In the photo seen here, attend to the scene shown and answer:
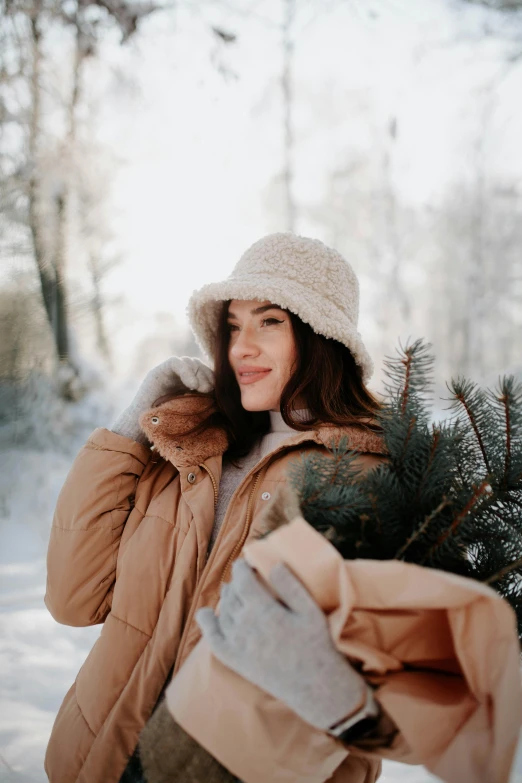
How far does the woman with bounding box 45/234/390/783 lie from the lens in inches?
43.9

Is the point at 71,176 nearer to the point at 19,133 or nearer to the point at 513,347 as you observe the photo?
the point at 19,133

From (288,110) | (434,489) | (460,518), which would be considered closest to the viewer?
(460,518)

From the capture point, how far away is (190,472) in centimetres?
127

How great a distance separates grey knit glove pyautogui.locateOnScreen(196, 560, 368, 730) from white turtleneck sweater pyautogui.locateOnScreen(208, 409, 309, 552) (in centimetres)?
59

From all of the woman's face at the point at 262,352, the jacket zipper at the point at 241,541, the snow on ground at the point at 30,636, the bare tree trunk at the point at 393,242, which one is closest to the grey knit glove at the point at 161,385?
the woman's face at the point at 262,352

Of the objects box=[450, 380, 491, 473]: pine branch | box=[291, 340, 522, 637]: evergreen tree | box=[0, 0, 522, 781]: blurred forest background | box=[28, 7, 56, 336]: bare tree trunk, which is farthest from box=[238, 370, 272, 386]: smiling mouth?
box=[28, 7, 56, 336]: bare tree trunk

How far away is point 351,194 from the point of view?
379cm

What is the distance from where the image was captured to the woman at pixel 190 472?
1.11 metres

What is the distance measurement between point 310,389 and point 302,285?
0.93 ft

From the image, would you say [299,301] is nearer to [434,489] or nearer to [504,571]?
[434,489]

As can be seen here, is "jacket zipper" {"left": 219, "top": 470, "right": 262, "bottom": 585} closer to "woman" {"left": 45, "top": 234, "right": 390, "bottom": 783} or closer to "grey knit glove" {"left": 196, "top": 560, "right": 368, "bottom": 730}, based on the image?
"woman" {"left": 45, "top": 234, "right": 390, "bottom": 783}

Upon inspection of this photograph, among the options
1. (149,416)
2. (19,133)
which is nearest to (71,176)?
(19,133)

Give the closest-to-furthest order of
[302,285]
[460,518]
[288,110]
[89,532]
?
[460,518]
[89,532]
[302,285]
[288,110]

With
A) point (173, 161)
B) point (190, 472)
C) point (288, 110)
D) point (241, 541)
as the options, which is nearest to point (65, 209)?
point (173, 161)
